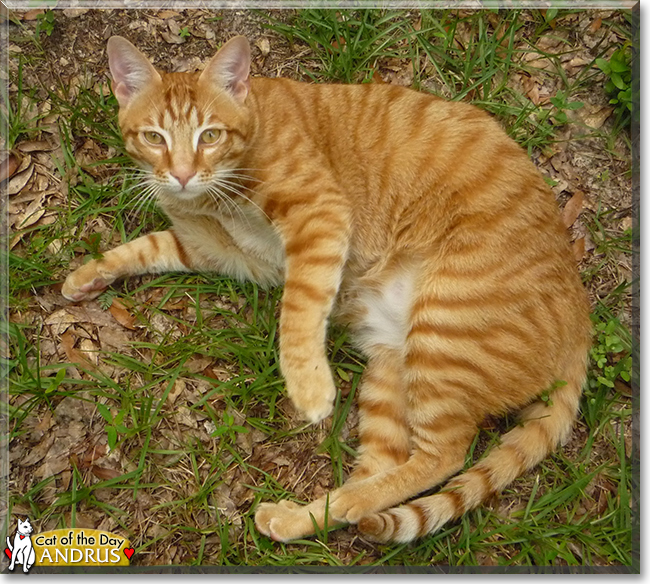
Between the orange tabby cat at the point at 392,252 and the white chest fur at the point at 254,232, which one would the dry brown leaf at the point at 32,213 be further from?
the white chest fur at the point at 254,232

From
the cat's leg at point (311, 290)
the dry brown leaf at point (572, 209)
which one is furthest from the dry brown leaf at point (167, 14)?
the dry brown leaf at point (572, 209)

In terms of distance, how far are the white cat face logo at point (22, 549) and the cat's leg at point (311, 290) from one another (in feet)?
4.78

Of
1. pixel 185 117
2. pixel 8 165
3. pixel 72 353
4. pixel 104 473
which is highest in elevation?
pixel 185 117

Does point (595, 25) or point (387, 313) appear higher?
point (595, 25)

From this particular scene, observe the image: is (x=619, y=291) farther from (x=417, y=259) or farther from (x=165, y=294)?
(x=165, y=294)

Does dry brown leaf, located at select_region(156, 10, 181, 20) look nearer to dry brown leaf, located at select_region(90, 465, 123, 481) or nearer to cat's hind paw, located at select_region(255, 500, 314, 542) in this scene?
dry brown leaf, located at select_region(90, 465, 123, 481)

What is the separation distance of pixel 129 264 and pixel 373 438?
1.71 m

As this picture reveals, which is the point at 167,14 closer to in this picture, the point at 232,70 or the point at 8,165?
the point at 232,70

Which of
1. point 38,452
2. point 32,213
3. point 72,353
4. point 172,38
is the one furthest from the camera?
point 172,38

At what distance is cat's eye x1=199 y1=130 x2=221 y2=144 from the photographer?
2.86 meters

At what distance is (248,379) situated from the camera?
10.8 ft

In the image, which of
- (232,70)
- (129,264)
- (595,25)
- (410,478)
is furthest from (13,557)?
(595,25)

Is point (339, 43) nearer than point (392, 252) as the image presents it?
No

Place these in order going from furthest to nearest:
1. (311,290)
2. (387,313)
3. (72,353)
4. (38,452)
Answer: (72,353), (387,313), (38,452), (311,290)
